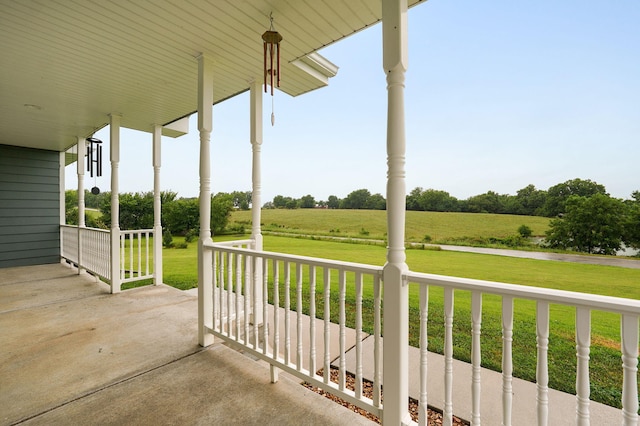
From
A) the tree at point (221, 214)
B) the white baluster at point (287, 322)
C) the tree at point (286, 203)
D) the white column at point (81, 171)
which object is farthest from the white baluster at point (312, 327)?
the tree at point (221, 214)

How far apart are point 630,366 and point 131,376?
9.63ft

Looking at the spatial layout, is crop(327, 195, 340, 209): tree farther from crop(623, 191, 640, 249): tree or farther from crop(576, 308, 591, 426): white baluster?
crop(576, 308, 591, 426): white baluster

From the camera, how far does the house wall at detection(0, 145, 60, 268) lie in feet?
20.1

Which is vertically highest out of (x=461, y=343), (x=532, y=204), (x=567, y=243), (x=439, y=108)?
(x=439, y=108)

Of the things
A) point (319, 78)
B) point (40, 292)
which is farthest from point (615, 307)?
point (40, 292)

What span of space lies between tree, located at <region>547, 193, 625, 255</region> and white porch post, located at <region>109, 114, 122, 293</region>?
249 inches

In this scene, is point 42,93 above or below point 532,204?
above

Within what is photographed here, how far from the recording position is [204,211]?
2.76 metres

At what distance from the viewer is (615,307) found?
0.96 metres

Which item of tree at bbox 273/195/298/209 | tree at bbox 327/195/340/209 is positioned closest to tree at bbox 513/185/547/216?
tree at bbox 327/195/340/209

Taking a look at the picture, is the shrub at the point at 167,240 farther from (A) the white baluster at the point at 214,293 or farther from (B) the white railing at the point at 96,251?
(A) the white baluster at the point at 214,293

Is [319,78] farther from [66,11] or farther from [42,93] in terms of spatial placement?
[42,93]

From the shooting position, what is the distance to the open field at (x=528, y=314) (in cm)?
230

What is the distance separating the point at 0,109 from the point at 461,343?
697cm
